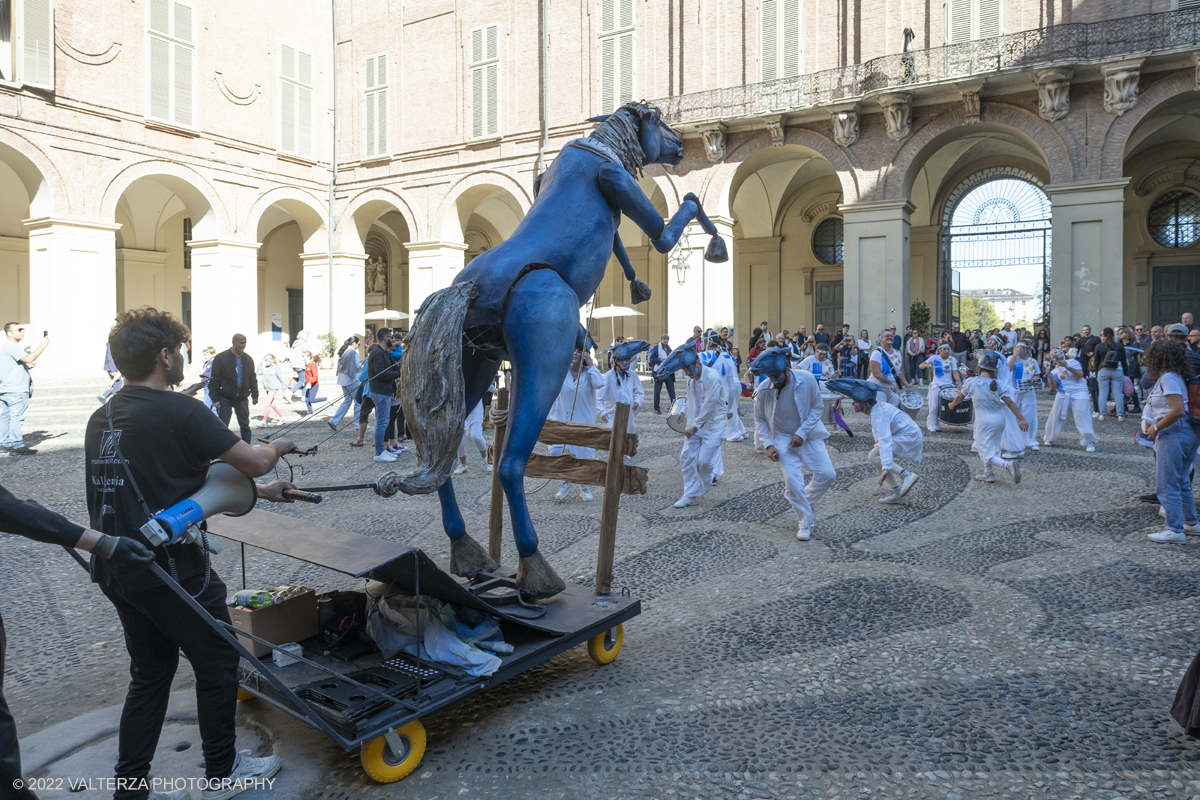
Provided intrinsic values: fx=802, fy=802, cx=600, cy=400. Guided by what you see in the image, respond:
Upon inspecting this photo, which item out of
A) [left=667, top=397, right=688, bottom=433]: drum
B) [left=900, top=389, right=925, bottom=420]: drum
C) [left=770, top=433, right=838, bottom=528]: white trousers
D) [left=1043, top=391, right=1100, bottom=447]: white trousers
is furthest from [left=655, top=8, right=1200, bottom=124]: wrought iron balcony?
[left=770, top=433, right=838, bottom=528]: white trousers

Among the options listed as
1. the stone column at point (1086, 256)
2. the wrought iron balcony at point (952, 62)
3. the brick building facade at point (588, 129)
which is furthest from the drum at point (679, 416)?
the wrought iron balcony at point (952, 62)

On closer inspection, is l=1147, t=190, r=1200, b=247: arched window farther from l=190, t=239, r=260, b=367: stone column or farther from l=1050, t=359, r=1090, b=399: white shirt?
l=190, t=239, r=260, b=367: stone column

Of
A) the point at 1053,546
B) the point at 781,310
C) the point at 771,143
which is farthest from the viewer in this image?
the point at 781,310

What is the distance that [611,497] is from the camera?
4344 mm

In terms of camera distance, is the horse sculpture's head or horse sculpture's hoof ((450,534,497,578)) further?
the horse sculpture's head

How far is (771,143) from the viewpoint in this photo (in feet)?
71.7

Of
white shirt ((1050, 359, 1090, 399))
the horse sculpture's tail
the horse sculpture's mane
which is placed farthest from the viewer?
white shirt ((1050, 359, 1090, 399))

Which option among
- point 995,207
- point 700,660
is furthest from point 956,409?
point 995,207

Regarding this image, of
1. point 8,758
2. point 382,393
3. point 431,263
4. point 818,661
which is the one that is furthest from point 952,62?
point 8,758

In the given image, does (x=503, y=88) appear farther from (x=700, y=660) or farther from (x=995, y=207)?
(x=700, y=660)

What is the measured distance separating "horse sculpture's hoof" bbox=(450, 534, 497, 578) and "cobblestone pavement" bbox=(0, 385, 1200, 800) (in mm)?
606

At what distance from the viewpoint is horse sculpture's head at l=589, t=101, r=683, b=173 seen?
179 inches

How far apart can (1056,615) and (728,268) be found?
1962 cm

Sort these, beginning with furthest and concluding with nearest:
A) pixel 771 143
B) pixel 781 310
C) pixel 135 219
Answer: pixel 781 310
pixel 135 219
pixel 771 143
